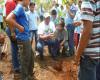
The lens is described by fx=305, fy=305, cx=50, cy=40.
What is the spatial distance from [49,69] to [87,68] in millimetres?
4283

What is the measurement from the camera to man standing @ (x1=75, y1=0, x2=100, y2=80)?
297 centimetres

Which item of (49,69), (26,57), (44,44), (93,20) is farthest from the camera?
(44,44)

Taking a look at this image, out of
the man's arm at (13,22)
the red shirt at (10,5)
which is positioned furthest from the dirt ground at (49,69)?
the man's arm at (13,22)

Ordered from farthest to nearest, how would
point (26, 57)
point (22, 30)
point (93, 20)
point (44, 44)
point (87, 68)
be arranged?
point (44, 44)
point (26, 57)
point (22, 30)
point (87, 68)
point (93, 20)

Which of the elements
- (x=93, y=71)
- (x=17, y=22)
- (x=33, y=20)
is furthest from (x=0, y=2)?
(x=93, y=71)

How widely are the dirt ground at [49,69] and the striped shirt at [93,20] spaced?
3.22m

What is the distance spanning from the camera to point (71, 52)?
29.0 ft

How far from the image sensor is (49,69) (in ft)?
24.1

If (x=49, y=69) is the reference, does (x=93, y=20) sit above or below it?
above

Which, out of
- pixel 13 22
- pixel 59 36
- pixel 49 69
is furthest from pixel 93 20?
pixel 59 36

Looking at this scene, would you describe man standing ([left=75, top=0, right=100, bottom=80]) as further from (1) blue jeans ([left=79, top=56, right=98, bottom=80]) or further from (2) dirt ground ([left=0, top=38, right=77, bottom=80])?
(2) dirt ground ([left=0, top=38, right=77, bottom=80])

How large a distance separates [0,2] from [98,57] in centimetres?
1075

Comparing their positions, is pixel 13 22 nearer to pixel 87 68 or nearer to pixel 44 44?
pixel 87 68

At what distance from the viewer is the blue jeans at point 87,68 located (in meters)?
3.09
